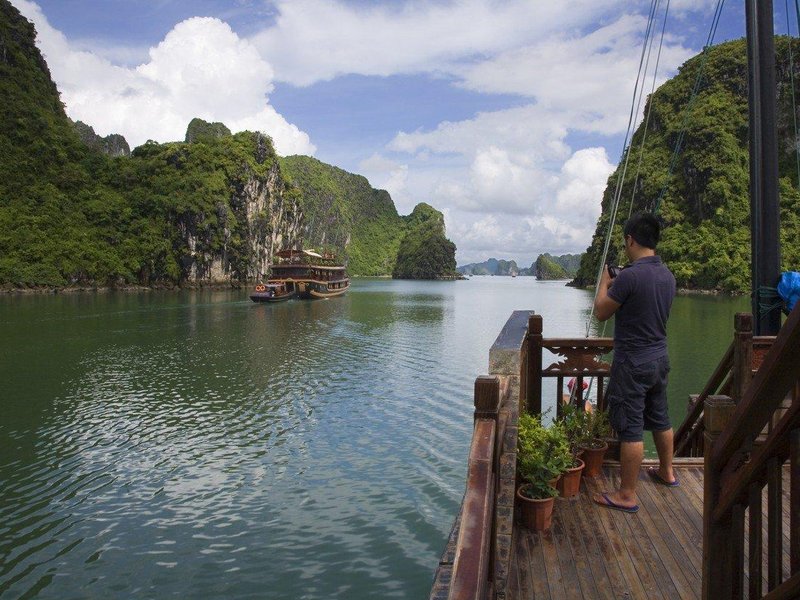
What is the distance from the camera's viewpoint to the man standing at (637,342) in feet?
13.4

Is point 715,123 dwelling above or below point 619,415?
above

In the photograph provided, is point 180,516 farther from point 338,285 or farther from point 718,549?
point 338,285

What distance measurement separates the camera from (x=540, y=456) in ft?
13.5

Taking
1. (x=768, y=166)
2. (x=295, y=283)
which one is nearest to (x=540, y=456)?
(x=768, y=166)

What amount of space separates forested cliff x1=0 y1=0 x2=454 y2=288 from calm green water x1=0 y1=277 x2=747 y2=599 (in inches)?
2066

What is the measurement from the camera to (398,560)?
7.50m

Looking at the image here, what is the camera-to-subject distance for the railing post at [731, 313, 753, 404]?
15.6 ft

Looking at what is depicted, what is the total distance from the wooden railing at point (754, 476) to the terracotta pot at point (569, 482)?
2.35 metres

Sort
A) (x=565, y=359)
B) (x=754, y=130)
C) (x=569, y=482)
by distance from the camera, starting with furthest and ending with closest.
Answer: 1. (x=754, y=130)
2. (x=565, y=359)
3. (x=569, y=482)

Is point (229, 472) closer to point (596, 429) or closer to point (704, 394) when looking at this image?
point (596, 429)

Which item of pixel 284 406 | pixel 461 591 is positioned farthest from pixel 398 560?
pixel 284 406

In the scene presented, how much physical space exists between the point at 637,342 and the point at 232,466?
9049 mm

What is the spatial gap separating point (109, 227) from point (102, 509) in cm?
8218

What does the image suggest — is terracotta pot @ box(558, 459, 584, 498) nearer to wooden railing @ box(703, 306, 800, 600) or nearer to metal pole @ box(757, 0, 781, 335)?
Answer: wooden railing @ box(703, 306, 800, 600)
